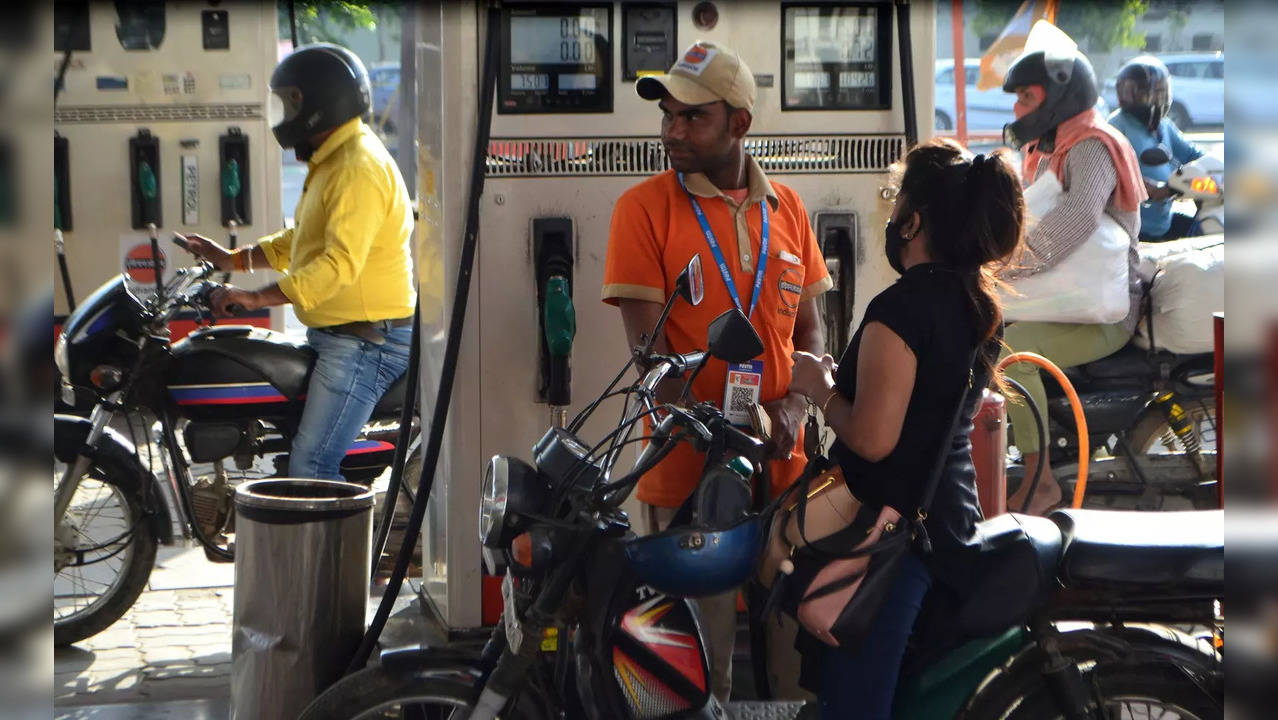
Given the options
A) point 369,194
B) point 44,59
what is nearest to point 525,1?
point 369,194

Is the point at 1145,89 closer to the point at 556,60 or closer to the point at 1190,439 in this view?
the point at 1190,439

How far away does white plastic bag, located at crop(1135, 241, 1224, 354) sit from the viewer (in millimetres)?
5262

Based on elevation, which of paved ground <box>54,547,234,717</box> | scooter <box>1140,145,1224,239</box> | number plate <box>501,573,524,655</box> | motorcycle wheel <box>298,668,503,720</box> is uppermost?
scooter <box>1140,145,1224,239</box>

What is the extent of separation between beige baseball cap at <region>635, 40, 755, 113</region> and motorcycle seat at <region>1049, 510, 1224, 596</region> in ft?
4.50

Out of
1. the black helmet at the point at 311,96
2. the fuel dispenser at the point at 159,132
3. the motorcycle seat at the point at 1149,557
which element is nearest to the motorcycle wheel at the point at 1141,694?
the motorcycle seat at the point at 1149,557

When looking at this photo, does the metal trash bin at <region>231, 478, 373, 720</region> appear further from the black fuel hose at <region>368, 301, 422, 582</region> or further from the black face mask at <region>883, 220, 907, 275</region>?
the black face mask at <region>883, 220, 907, 275</region>

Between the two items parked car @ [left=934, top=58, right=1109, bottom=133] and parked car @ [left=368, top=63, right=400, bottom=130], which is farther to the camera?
parked car @ [left=368, top=63, right=400, bottom=130]

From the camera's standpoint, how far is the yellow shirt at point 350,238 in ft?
14.8

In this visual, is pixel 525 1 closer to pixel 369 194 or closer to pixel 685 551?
pixel 369 194

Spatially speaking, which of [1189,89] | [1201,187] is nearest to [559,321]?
[1201,187]

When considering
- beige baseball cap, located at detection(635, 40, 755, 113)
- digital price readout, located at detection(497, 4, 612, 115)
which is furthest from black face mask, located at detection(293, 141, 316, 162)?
beige baseball cap, located at detection(635, 40, 755, 113)

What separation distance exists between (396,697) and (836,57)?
243 cm

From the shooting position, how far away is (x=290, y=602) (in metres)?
3.54

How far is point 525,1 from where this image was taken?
4.05 m
